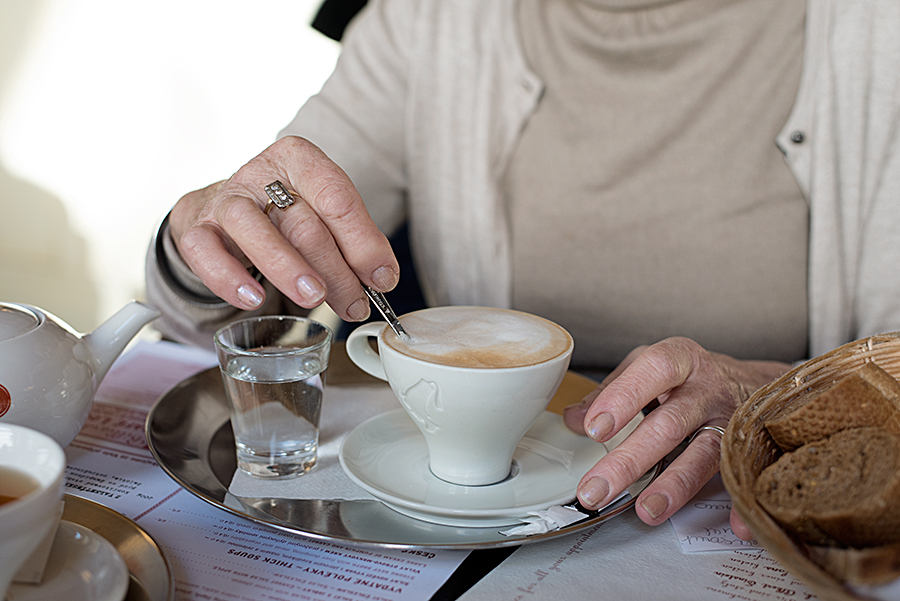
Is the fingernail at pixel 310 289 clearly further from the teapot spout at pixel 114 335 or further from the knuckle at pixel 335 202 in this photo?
the teapot spout at pixel 114 335

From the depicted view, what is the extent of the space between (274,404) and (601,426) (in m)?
0.32

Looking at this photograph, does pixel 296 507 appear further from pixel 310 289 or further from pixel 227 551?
pixel 310 289

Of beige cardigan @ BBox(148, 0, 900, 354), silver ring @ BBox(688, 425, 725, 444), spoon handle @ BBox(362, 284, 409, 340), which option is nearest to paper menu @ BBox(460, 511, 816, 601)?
silver ring @ BBox(688, 425, 725, 444)

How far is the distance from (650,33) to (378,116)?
0.51 m

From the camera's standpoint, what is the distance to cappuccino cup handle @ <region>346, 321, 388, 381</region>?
2.13 ft

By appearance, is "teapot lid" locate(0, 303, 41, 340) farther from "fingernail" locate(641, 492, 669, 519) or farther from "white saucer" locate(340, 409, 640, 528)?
"fingernail" locate(641, 492, 669, 519)

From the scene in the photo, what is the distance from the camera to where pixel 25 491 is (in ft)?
1.28

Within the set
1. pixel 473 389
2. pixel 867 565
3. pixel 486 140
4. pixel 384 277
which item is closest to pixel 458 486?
pixel 473 389

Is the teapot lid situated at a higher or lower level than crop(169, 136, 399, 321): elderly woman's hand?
lower

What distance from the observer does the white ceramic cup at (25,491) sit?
0.35m

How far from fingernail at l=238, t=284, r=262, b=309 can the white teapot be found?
181mm

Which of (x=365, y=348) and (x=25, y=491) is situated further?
(x=365, y=348)

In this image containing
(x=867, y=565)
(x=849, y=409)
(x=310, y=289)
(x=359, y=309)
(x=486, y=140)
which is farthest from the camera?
(x=486, y=140)

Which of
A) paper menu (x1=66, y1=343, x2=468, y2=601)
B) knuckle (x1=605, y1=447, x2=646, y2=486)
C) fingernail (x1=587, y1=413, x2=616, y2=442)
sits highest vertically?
fingernail (x1=587, y1=413, x2=616, y2=442)
